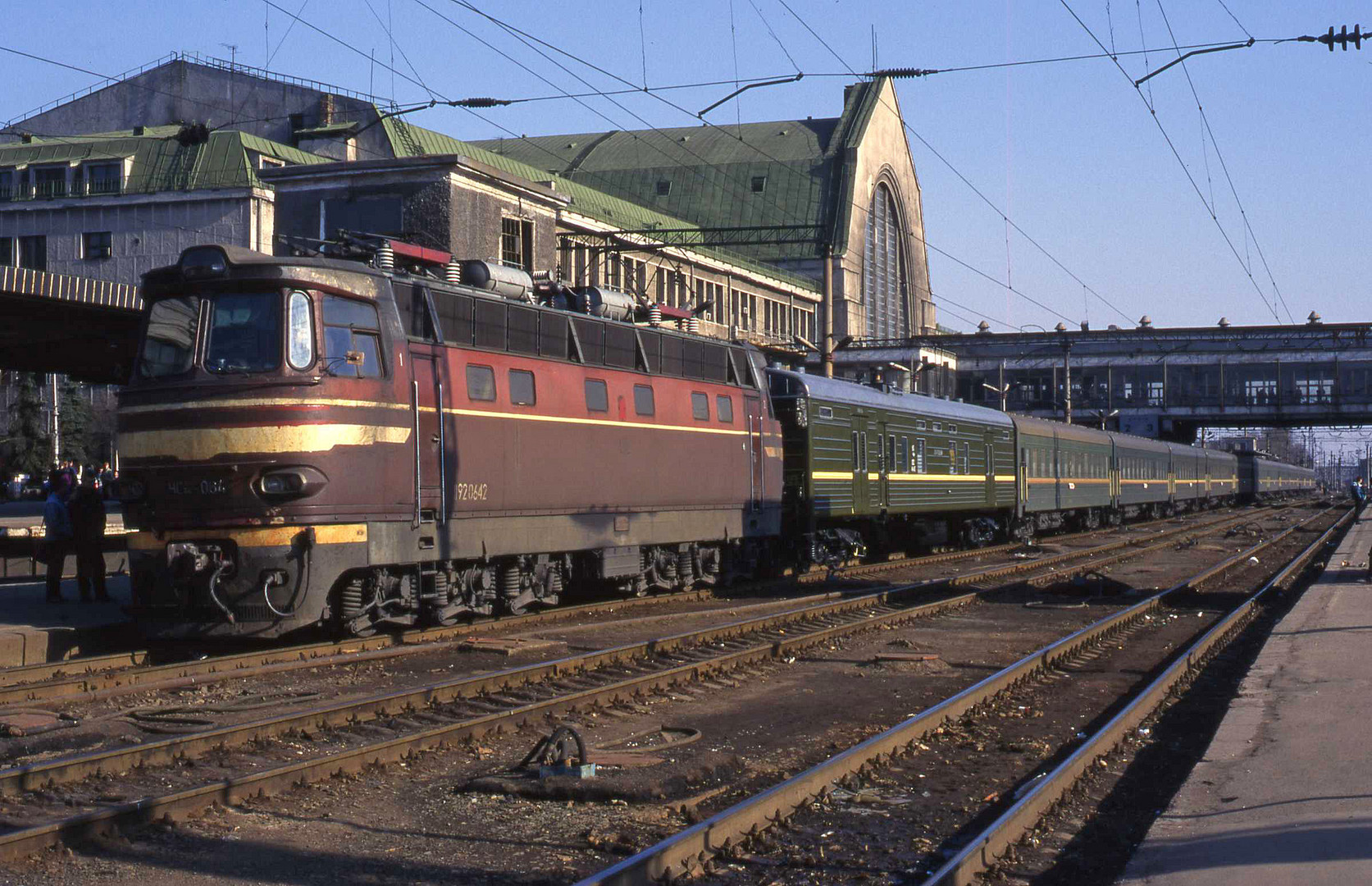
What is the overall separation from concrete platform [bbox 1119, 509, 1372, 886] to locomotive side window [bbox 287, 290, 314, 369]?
8.81 metres

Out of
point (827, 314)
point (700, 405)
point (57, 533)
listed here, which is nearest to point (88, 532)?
point (57, 533)

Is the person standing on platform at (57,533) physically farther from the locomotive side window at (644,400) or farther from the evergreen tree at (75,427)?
the evergreen tree at (75,427)

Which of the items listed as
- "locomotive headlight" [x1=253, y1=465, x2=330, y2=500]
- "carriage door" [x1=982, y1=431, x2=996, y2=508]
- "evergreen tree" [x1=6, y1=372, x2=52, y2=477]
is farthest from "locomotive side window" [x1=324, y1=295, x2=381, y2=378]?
"evergreen tree" [x1=6, y1=372, x2=52, y2=477]

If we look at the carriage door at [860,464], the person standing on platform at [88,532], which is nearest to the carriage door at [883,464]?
the carriage door at [860,464]

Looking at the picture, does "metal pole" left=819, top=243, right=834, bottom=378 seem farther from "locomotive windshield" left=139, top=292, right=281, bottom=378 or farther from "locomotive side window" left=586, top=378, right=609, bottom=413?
"locomotive windshield" left=139, top=292, right=281, bottom=378

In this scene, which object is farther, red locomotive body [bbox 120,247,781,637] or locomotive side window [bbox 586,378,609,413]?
locomotive side window [bbox 586,378,609,413]

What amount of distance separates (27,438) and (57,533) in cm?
4354

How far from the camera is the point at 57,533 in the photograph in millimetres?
18172

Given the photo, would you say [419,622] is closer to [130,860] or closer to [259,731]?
[259,731]

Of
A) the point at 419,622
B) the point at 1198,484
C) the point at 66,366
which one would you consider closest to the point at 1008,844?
the point at 419,622

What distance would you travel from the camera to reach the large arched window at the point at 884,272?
291 feet

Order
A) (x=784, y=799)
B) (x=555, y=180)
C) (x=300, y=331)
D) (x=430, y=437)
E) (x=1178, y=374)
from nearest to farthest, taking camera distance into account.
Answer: (x=784, y=799)
(x=300, y=331)
(x=430, y=437)
(x=555, y=180)
(x=1178, y=374)

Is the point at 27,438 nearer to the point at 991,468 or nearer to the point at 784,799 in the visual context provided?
the point at 991,468

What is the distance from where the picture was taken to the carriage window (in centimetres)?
1588
